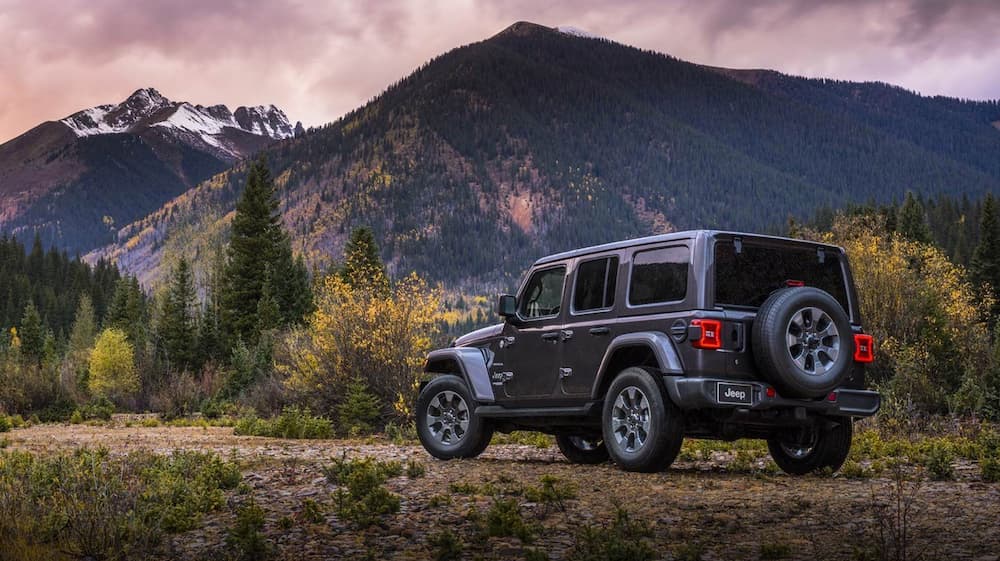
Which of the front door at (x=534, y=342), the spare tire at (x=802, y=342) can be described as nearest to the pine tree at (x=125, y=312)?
the front door at (x=534, y=342)

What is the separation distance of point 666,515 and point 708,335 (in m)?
2.18

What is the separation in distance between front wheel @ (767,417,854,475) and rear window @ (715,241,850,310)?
130 centimetres

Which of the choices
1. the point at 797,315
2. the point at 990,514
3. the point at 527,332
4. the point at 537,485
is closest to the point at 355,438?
the point at 527,332

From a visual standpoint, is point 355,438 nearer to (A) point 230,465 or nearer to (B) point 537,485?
(A) point 230,465

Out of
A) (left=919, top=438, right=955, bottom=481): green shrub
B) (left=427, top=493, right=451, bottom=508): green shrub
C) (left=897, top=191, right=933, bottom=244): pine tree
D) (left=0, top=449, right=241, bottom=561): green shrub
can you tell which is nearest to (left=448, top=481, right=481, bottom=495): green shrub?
(left=427, top=493, right=451, bottom=508): green shrub

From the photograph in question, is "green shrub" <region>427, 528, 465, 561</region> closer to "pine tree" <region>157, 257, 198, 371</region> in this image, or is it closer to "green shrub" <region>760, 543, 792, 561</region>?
"green shrub" <region>760, 543, 792, 561</region>

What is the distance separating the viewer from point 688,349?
8953mm

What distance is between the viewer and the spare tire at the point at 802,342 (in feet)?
28.7

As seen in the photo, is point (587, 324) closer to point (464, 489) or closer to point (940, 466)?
point (464, 489)

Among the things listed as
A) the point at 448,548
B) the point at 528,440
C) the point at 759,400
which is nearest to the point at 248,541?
the point at 448,548

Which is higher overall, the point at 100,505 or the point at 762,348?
the point at 762,348

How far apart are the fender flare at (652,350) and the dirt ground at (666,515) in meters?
0.99

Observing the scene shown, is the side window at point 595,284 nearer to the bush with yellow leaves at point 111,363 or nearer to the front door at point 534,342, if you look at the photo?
the front door at point 534,342

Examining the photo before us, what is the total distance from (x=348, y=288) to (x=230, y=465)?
1280 centimetres
